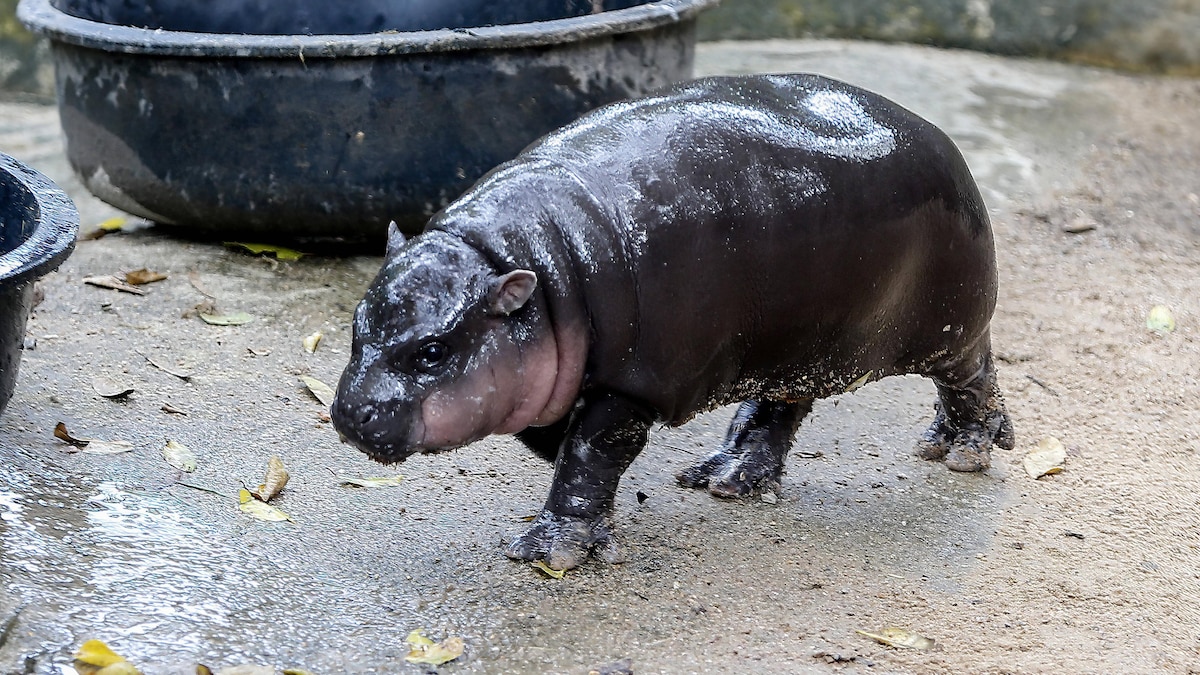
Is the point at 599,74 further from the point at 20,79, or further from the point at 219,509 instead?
the point at 20,79

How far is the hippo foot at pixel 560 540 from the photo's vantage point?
113 inches

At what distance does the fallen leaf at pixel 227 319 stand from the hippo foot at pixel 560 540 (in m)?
1.59

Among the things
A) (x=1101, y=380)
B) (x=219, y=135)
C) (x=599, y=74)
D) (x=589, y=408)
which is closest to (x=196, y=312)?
(x=219, y=135)

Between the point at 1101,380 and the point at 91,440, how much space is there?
9.61ft

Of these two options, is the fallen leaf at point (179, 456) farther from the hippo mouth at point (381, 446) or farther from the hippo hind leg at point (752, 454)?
the hippo hind leg at point (752, 454)

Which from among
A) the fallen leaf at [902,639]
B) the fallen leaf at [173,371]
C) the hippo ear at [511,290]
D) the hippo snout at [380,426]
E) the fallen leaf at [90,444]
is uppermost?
the hippo ear at [511,290]

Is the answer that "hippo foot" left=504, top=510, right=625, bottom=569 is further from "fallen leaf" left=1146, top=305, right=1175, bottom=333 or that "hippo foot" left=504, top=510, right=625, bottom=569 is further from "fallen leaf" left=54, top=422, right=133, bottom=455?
"fallen leaf" left=1146, top=305, right=1175, bottom=333

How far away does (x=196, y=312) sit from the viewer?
4.18 meters

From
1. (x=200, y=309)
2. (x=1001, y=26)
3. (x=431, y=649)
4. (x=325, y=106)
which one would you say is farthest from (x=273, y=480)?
(x=1001, y=26)

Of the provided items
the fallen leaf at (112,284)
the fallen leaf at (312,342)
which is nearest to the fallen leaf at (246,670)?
the fallen leaf at (312,342)

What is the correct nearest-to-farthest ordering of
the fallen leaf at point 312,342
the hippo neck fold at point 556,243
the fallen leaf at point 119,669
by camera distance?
1. the fallen leaf at point 119,669
2. the hippo neck fold at point 556,243
3. the fallen leaf at point 312,342

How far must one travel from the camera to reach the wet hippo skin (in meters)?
2.59

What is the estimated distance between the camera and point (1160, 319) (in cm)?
471

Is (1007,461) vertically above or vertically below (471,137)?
below
